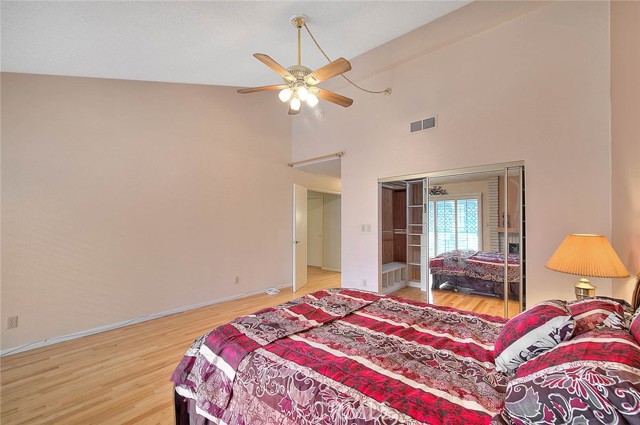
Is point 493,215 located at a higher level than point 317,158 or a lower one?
lower

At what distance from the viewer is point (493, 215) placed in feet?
9.72

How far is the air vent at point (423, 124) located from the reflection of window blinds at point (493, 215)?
0.99m

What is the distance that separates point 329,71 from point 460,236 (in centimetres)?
245

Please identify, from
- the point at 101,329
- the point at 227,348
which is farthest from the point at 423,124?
the point at 101,329

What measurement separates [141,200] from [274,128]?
2553 mm

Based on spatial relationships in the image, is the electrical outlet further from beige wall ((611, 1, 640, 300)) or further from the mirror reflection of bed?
beige wall ((611, 1, 640, 300))

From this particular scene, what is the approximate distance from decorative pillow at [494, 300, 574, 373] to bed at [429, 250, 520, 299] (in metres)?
Result: 1.88

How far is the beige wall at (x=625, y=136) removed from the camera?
66.7 inches

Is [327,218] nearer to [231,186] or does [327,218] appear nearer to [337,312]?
[231,186]

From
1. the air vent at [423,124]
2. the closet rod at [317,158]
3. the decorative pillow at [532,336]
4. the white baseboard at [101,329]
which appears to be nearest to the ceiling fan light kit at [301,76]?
the air vent at [423,124]

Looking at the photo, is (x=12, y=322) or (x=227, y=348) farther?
(x=12, y=322)

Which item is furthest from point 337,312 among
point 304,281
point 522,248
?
point 304,281

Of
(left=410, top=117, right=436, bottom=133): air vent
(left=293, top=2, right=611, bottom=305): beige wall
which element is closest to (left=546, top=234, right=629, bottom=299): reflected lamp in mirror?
(left=293, top=2, right=611, bottom=305): beige wall

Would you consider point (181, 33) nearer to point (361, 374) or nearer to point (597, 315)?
point (361, 374)
